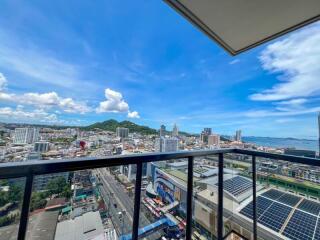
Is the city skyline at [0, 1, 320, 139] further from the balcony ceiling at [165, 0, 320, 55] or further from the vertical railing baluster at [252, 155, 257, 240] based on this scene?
the vertical railing baluster at [252, 155, 257, 240]

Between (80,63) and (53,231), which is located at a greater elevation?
(80,63)

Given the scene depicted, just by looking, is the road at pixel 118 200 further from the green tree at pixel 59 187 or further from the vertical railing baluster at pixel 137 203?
the green tree at pixel 59 187

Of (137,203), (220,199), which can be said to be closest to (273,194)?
(220,199)

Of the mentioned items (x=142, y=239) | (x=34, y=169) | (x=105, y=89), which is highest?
(x=105, y=89)

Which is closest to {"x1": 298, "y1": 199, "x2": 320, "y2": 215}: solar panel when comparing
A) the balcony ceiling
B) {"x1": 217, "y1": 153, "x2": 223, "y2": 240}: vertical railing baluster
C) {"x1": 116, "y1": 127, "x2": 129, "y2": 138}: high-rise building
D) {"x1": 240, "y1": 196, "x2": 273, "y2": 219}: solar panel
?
{"x1": 240, "y1": 196, "x2": 273, "y2": 219}: solar panel

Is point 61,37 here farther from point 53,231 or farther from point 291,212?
point 291,212

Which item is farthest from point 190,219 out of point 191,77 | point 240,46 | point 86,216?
point 191,77

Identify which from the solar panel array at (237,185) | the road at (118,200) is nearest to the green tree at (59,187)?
the road at (118,200)
